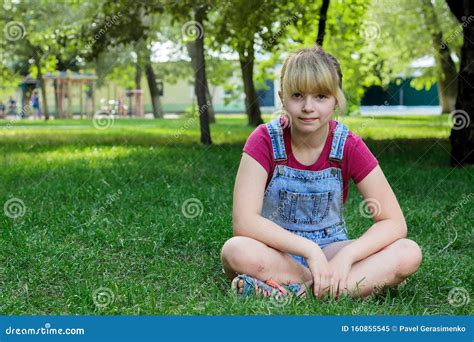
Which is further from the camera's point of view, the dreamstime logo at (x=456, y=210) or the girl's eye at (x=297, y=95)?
the dreamstime logo at (x=456, y=210)

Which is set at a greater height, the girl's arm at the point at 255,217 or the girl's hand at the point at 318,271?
the girl's arm at the point at 255,217

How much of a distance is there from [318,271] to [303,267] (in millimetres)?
250

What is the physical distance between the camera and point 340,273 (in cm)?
308

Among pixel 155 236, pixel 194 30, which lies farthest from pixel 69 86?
pixel 155 236

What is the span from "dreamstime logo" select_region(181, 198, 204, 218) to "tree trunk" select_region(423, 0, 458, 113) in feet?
54.5

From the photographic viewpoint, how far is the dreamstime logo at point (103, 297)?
309 centimetres

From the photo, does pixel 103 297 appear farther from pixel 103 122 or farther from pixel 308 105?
pixel 103 122

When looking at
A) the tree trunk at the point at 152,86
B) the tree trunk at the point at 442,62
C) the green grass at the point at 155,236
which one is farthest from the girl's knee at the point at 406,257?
the tree trunk at the point at 152,86

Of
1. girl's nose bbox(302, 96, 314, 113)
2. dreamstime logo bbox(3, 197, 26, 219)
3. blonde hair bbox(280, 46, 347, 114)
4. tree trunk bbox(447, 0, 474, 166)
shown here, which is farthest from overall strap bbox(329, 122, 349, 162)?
tree trunk bbox(447, 0, 474, 166)

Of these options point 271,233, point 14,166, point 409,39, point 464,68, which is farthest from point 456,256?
point 409,39

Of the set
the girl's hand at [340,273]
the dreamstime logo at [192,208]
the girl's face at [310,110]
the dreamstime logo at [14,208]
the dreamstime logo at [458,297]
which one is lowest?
the dreamstime logo at [458,297]

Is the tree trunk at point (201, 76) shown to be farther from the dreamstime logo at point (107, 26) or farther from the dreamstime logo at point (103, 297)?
the dreamstime logo at point (103, 297)

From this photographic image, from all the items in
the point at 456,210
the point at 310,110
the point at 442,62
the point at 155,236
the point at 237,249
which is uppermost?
the point at 442,62

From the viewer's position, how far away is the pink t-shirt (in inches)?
130
